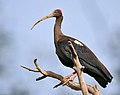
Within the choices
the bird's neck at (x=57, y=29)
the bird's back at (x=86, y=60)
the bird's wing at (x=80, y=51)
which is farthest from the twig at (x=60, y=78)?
the bird's neck at (x=57, y=29)

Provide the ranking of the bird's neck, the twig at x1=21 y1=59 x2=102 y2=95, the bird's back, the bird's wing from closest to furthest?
the twig at x1=21 y1=59 x2=102 y2=95, the bird's back, the bird's wing, the bird's neck

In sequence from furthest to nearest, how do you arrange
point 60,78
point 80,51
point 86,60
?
point 80,51, point 86,60, point 60,78

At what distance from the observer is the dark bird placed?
25.9ft

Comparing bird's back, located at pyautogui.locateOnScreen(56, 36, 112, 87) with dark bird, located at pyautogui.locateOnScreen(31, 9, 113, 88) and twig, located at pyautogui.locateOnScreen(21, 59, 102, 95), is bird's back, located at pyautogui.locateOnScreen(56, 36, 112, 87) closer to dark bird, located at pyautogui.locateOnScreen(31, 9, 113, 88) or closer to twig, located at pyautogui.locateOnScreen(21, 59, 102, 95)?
dark bird, located at pyautogui.locateOnScreen(31, 9, 113, 88)

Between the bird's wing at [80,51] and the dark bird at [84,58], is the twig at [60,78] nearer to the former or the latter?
the dark bird at [84,58]

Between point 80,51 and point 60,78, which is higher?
point 80,51

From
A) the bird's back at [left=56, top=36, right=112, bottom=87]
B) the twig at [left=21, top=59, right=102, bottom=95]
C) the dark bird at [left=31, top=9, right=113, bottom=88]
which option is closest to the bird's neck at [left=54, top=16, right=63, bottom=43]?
the dark bird at [left=31, top=9, right=113, bottom=88]

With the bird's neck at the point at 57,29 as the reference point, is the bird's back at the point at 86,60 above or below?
below

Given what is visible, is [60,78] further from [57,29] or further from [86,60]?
[57,29]

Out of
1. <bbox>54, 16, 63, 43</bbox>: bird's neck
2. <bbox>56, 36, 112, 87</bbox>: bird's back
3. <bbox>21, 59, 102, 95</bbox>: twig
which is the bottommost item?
<bbox>21, 59, 102, 95</bbox>: twig

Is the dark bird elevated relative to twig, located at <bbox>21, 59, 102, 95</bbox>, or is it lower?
elevated

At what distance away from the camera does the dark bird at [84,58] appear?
25.9ft

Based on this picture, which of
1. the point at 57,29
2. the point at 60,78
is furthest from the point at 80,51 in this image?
the point at 60,78

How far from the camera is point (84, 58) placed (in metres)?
8.27
